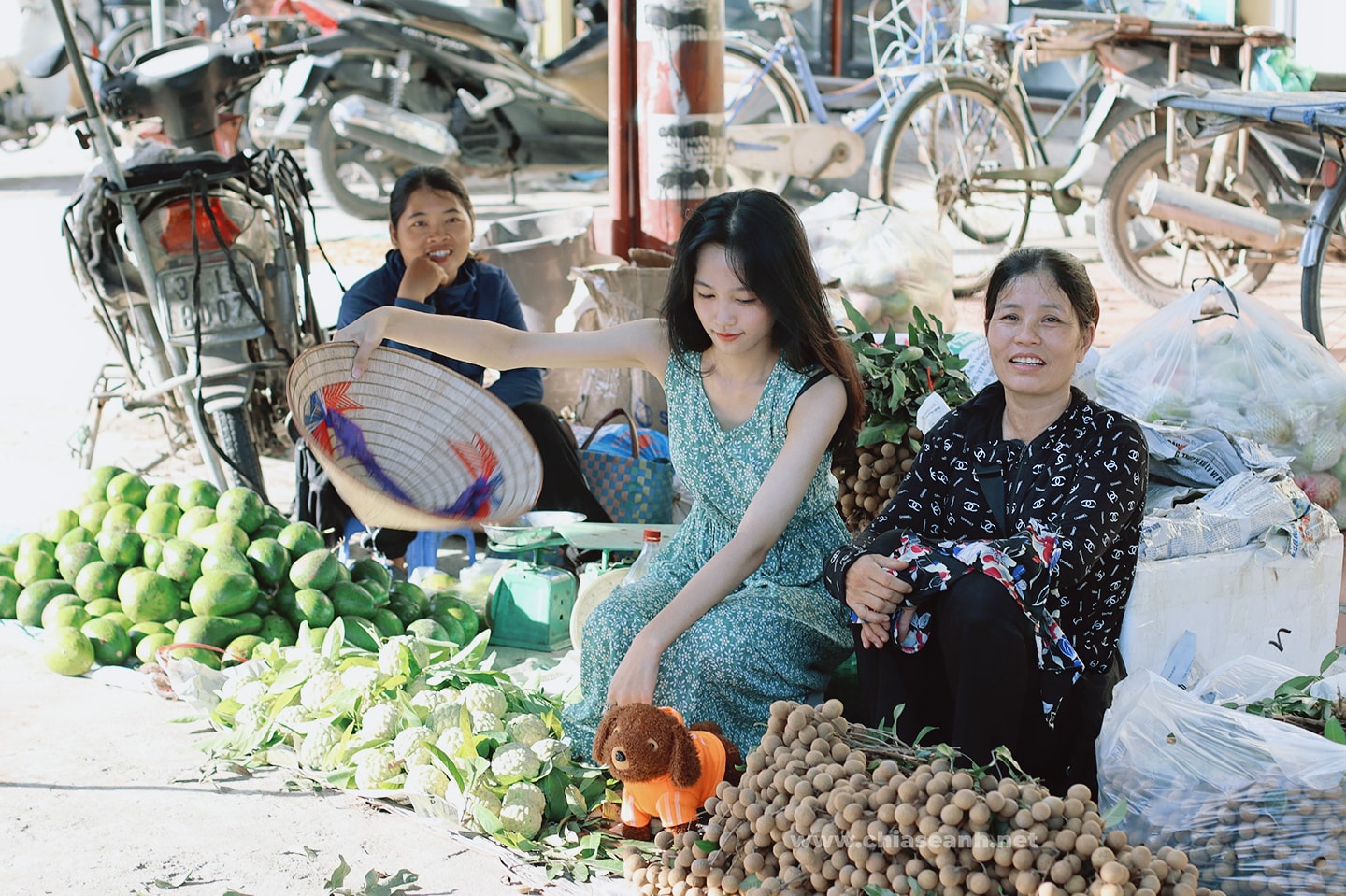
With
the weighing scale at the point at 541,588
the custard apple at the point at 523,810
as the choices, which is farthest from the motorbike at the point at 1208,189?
the custard apple at the point at 523,810

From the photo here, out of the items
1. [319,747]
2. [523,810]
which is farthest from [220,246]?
[523,810]

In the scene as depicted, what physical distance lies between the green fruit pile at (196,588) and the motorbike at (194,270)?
1.92 feet

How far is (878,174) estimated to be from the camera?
746 centimetres

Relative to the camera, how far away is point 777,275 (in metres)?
2.46

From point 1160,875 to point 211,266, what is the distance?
3342 millimetres

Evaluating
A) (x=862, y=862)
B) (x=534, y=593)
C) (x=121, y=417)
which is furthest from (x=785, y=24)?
(x=862, y=862)

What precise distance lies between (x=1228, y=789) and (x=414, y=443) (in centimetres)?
179

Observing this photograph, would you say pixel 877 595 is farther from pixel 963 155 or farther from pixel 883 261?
pixel 963 155

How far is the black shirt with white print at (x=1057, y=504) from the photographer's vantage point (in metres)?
Answer: 2.24

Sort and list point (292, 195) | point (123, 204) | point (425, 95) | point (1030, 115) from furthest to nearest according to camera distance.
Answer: point (425, 95), point (1030, 115), point (292, 195), point (123, 204)

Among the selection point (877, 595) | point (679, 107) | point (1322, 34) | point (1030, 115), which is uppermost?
point (1322, 34)

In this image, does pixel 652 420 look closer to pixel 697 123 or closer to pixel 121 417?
pixel 697 123

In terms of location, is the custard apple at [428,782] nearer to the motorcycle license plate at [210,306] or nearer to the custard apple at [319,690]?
the custard apple at [319,690]

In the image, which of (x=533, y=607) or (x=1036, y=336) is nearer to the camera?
(x=1036, y=336)
